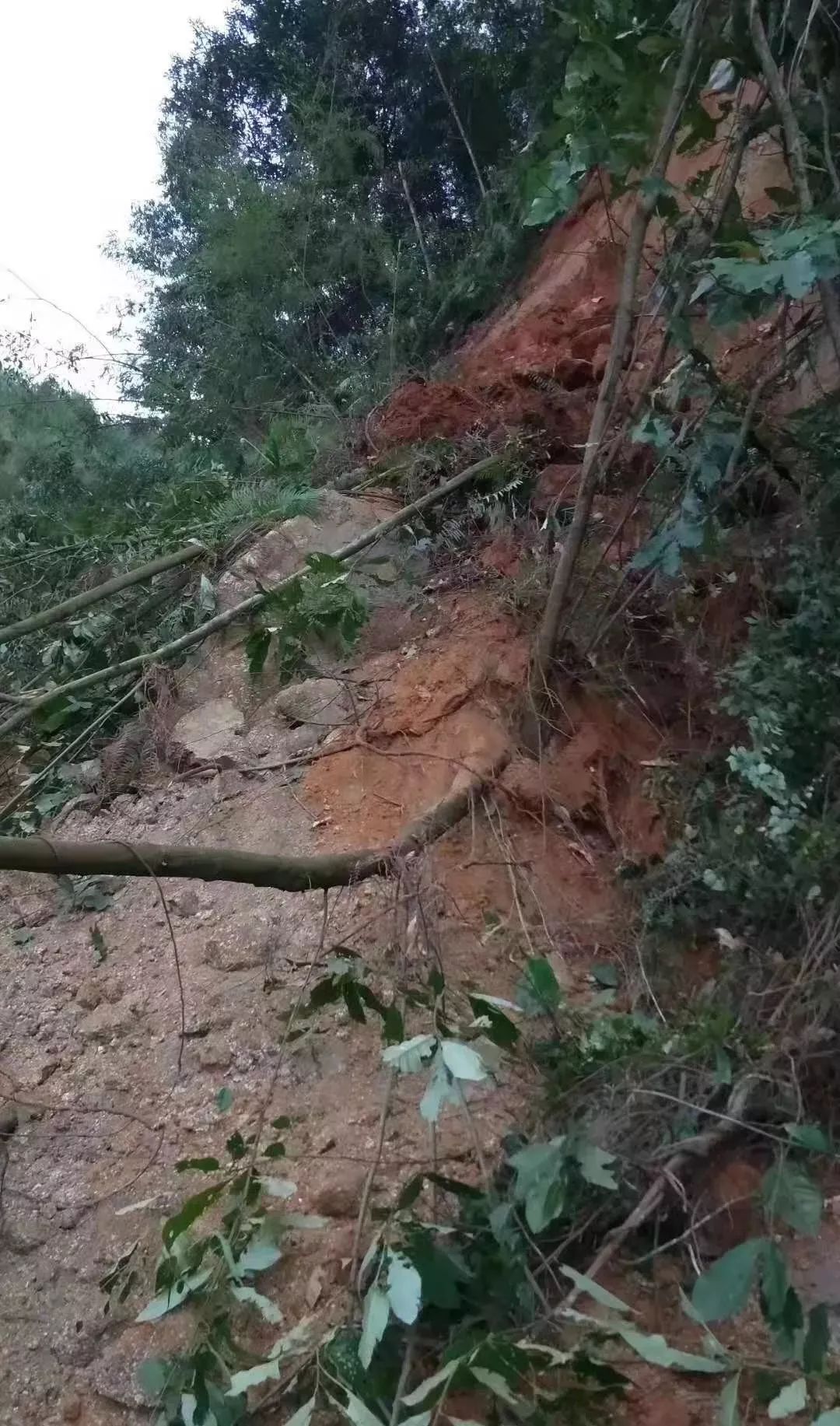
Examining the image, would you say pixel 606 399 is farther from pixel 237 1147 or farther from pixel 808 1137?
pixel 237 1147

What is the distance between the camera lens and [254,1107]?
2.69 meters

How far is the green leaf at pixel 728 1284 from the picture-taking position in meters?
1.57

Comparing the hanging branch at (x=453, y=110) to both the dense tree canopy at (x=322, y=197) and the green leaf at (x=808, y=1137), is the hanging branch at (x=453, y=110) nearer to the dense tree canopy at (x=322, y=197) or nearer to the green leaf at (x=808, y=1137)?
the dense tree canopy at (x=322, y=197)

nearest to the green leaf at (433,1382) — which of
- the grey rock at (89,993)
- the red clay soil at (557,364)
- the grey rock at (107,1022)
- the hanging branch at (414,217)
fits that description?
the grey rock at (107,1022)

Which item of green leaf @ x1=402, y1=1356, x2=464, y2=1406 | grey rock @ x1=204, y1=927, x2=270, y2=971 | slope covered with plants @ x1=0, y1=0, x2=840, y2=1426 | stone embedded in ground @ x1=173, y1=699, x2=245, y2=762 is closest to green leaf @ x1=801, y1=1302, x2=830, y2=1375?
slope covered with plants @ x1=0, y1=0, x2=840, y2=1426

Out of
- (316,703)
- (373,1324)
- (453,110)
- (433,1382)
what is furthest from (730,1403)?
(453,110)

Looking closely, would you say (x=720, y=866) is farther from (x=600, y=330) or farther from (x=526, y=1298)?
(x=600, y=330)

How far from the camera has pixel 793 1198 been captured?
1.78m

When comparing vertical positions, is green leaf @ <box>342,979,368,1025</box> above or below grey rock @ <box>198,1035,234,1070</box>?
above

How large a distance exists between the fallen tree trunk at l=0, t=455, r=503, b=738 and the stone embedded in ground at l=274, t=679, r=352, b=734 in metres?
0.37

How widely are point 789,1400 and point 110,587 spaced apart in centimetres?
401

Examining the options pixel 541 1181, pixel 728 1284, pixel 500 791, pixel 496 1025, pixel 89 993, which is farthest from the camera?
pixel 500 791

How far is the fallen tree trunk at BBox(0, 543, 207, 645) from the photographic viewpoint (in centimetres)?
433

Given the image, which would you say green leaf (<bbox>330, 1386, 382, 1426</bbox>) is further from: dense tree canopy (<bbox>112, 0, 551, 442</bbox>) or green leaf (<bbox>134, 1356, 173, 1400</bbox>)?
dense tree canopy (<bbox>112, 0, 551, 442</bbox>)
